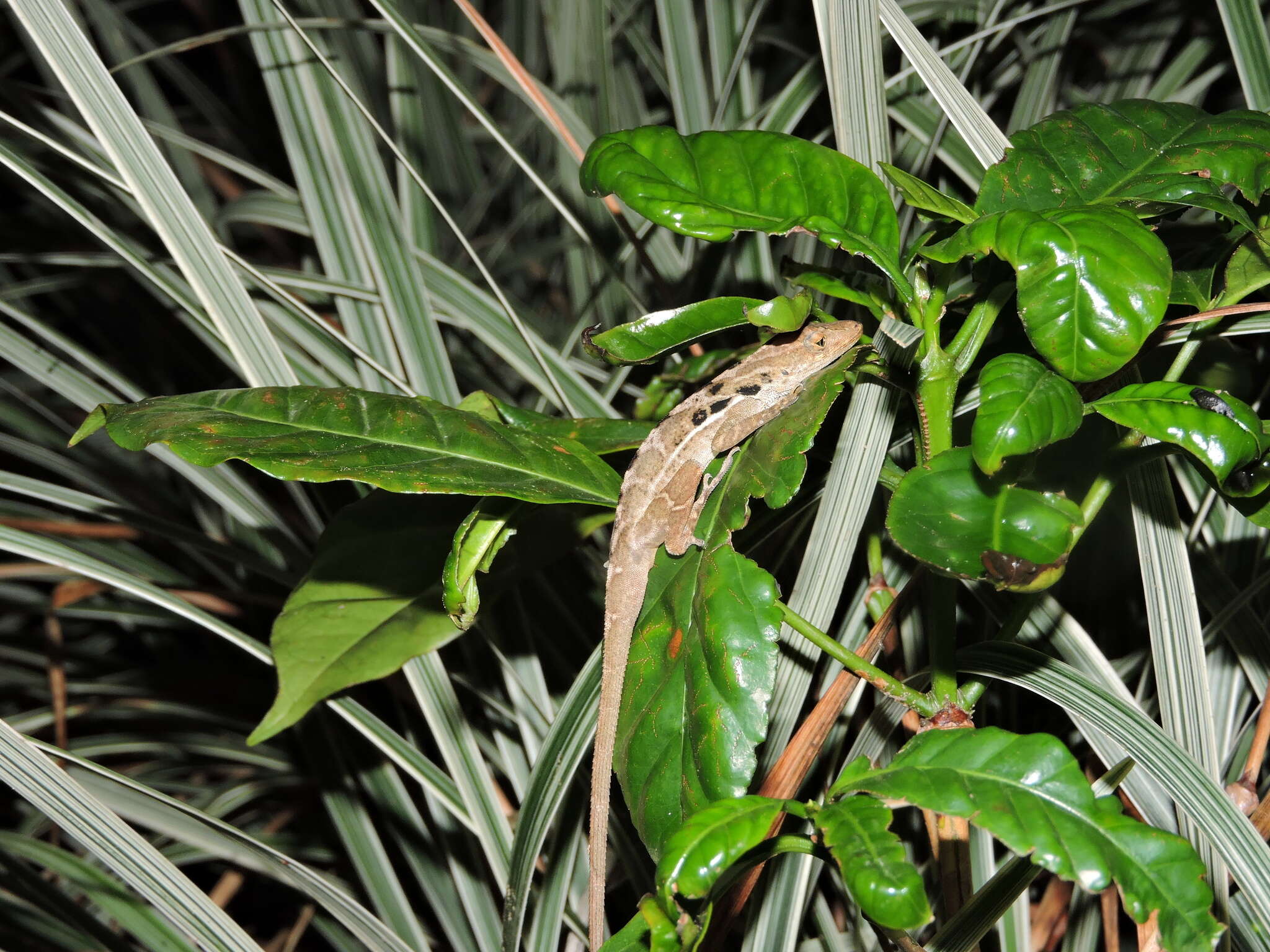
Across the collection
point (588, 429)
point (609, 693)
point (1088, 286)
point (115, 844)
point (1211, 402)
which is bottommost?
point (115, 844)

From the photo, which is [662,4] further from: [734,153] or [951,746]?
[951,746]

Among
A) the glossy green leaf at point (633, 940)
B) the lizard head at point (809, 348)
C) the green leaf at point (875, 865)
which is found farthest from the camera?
the lizard head at point (809, 348)

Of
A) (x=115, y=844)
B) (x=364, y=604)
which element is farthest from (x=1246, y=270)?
(x=115, y=844)

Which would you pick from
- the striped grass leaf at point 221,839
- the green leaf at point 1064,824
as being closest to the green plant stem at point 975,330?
the green leaf at point 1064,824

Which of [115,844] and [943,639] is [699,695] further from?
[115,844]

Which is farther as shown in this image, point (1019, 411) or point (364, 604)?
point (364, 604)

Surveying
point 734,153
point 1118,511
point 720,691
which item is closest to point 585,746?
point 720,691

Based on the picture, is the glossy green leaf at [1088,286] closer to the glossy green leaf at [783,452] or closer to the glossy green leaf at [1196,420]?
the glossy green leaf at [1196,420]

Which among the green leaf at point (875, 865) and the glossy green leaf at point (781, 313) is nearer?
the green leaf at point (875, 865)
